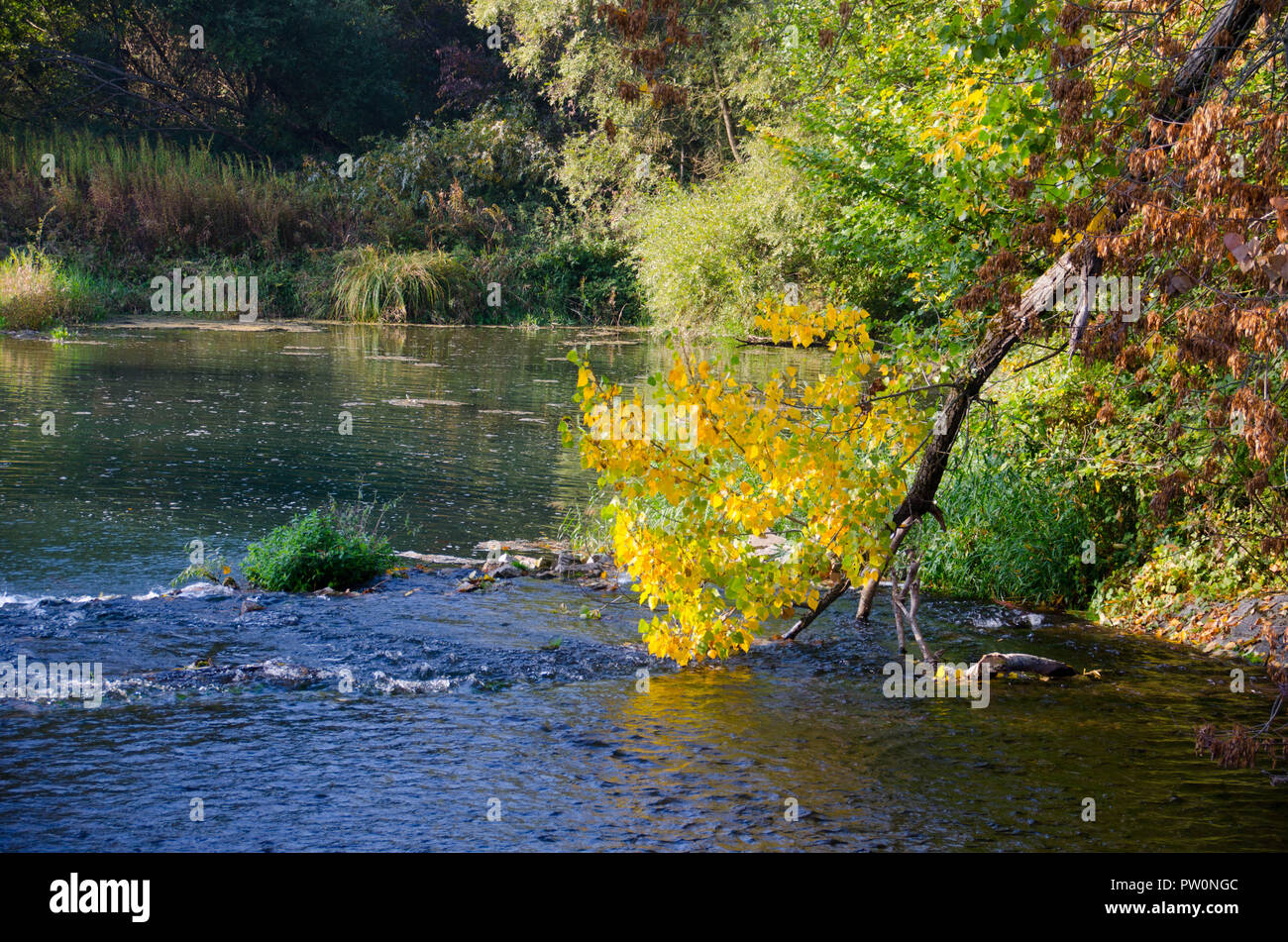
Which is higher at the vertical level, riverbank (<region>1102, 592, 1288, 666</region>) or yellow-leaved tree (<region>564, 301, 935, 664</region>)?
yellow-leaved tree (<region>564, 301, 935, 664</region>)

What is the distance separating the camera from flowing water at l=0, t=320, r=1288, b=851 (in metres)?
5.05

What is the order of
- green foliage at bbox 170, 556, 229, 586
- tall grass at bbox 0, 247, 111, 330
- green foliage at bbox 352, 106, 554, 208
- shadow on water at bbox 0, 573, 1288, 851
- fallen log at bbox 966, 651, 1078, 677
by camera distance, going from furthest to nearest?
green foliage at bbox 352, 106, 554, 208, tall grass at bbox 0, 247, 111, 330, green foliage at bbox 170, 556, 229, 586, fallen log at bbox 966, 651, 1078, 677, shadow on water at bbox 0, 573, 1288, 851

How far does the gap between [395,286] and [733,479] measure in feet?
79.1

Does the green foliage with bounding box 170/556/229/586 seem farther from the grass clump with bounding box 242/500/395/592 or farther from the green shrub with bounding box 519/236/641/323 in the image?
the green shrub with bounding box 519/236/641/323

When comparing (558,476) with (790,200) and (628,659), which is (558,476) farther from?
(790,200)

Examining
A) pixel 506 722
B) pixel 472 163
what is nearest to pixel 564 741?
pixel 506 722

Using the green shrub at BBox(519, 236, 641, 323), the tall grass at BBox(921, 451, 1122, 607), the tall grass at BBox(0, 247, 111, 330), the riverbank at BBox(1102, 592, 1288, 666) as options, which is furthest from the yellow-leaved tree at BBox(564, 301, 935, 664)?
the green shrub at BBox(519, 236, 641, 323)

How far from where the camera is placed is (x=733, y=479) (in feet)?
22.9

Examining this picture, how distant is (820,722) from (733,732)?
1.71ft

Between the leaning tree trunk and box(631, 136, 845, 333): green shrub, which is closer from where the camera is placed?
the leaning tree trunk

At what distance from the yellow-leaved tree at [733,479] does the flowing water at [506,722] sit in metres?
0.61

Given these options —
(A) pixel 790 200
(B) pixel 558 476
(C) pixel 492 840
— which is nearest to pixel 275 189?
(A) pixel 790 200

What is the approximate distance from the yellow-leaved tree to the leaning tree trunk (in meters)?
0.54

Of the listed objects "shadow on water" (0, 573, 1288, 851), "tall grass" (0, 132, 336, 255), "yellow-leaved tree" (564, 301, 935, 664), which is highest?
"tall grass" (0, 132, 336, 255)
